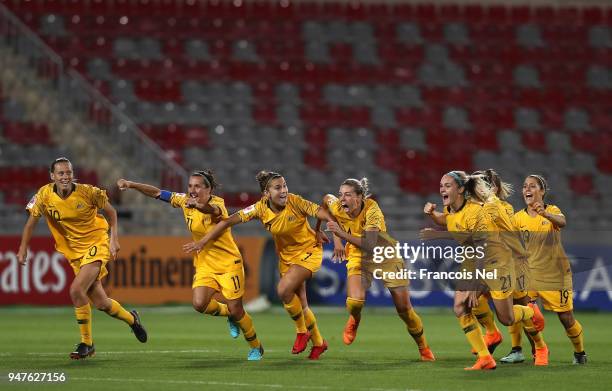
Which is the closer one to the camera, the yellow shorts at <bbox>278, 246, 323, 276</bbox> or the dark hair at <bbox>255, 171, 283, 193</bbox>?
the dark hair at <bbox>255, 171, 283, 193</bbox>

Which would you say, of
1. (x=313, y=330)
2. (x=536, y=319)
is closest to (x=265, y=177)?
(x=313, y=330)

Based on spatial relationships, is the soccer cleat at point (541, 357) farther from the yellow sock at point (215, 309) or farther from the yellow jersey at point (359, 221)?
the yellow sock at point (215, 309)

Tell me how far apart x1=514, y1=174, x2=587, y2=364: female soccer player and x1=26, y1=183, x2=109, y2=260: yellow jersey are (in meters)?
4.47

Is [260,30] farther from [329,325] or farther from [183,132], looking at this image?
[329,325]

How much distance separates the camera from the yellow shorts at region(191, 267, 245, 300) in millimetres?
11898

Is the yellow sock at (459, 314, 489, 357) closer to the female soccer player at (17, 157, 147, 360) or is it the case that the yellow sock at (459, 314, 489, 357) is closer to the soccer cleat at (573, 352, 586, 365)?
the soccer cleat at (573, 352, 586, 365)

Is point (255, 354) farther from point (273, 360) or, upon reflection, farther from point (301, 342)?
point (301, 342)

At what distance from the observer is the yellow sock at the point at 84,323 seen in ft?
39.2

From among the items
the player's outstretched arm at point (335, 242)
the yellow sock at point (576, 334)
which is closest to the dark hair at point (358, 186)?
the player's outstretched arm at point (335, 242)

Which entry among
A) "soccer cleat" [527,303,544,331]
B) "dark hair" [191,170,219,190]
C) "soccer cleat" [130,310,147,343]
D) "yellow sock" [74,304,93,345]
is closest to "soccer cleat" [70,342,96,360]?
"yellow sock" [74,304,93,345]

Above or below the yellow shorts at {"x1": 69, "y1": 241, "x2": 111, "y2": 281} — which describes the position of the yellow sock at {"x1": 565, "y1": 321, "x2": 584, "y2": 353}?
below

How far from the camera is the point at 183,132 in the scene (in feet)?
82.5

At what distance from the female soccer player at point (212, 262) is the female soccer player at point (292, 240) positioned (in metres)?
0.19

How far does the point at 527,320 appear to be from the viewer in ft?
36.7
